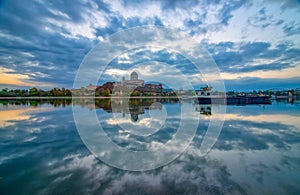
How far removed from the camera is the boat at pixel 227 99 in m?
45.3

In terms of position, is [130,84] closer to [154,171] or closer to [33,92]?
[33,92]

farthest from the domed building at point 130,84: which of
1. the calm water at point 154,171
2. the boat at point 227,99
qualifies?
the calm water at point 154,171

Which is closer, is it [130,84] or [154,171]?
[154,171]

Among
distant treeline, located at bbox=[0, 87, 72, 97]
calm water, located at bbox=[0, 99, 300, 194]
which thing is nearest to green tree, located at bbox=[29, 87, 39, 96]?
distant treeline, located at bbox=[0, 87, 72, 97]

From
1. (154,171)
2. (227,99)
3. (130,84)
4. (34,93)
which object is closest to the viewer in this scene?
(154,171)

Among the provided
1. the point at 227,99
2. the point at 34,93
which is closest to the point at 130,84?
the point at 227,99

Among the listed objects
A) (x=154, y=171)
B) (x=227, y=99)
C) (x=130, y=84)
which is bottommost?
(x=154, y=171)

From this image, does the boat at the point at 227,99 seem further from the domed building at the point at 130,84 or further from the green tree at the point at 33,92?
the green tree at the point at 33,92

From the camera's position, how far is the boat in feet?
149

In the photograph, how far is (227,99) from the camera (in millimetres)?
52969

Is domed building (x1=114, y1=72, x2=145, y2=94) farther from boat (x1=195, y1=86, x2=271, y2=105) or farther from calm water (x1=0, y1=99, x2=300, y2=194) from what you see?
calm water (x1=0, y1=99, x2=300, y2=194)

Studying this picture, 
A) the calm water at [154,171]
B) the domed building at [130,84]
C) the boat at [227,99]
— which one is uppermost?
the domed building at [130,84]

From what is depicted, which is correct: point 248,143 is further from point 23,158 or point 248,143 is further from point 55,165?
point 23,158

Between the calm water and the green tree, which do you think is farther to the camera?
the green tree
